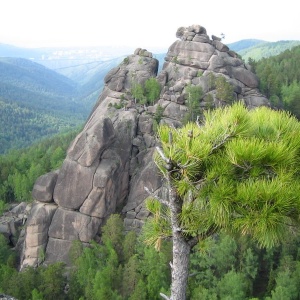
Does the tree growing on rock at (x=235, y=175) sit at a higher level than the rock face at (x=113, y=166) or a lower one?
higher

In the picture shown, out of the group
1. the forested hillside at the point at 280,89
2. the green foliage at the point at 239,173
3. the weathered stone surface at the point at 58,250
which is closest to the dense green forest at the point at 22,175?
the weathered stone surface at the point at 58,250

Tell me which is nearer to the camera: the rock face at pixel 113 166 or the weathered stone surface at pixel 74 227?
the weathered stone surface at pixel 74 227

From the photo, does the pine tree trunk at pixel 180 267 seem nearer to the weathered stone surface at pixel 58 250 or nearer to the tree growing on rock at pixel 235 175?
the tree growing on rock at pixel 235 175

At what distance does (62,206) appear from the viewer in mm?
40281

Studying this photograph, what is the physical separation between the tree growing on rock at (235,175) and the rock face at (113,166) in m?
32.9

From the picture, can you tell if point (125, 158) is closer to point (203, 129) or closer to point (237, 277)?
point (237, 277)

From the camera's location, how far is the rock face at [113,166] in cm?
3950

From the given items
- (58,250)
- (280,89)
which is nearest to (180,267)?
(58,250)

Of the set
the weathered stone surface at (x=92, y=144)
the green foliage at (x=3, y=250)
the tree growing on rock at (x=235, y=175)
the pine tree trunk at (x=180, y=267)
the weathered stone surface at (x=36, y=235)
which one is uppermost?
the tree growing on rock at (x=235, y=175)

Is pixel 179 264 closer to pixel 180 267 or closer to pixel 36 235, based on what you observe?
pixel 180 267

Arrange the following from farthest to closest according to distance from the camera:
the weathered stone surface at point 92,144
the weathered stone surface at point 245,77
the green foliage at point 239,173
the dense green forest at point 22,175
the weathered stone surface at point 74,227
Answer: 1. the dense green forest at point 22,175
2. the weathered stone surface at point 245,77
3. the weathered stone surface at point 74,227
4. the weathered stone surface at point 92,144
5. the green foliage at point 239,173

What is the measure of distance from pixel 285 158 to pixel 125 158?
3742 cm

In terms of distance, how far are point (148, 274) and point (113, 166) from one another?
Answer: 1321 centimetres

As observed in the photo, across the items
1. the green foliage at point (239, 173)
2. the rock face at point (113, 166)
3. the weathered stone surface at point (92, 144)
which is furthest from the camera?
the rock face at point (113, 166)
